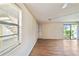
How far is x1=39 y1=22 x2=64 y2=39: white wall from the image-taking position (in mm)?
13359

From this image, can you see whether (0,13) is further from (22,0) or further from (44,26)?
(44,26)

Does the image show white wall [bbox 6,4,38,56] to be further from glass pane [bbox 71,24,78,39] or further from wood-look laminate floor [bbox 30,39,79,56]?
glass pane [bbox 71,24,78,39]

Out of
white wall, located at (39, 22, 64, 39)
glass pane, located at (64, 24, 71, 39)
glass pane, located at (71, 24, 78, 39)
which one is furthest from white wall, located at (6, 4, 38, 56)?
glass pane, located at (71, 24, 78, 39)

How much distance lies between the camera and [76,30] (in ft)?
43.1

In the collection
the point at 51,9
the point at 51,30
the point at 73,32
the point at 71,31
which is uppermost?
the point at 51,9

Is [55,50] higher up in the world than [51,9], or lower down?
lower down

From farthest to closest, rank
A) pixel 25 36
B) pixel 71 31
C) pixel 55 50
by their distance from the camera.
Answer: pixel 71 31 → pixel 55 50 → pixel 25 36

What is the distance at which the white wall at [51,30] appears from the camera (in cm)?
1336

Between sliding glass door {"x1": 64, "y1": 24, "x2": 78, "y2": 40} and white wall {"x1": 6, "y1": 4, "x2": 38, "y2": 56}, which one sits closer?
white wall {"x1": 6, "y1": 4, "x2": 38, "y2": 56}

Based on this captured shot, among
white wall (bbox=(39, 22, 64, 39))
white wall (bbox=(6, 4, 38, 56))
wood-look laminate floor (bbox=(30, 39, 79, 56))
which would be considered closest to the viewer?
white wall (bbox=(6, 4, 38, 56))

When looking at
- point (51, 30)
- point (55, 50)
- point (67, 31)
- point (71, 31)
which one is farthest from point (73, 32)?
point (55, 50)

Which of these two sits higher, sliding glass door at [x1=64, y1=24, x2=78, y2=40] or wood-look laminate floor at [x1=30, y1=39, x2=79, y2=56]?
sliding glass door at [x1=64, y1=24, x2=78, y2=40]

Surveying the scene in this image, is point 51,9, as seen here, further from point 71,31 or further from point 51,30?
point 71,31

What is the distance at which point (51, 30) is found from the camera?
534 inches
